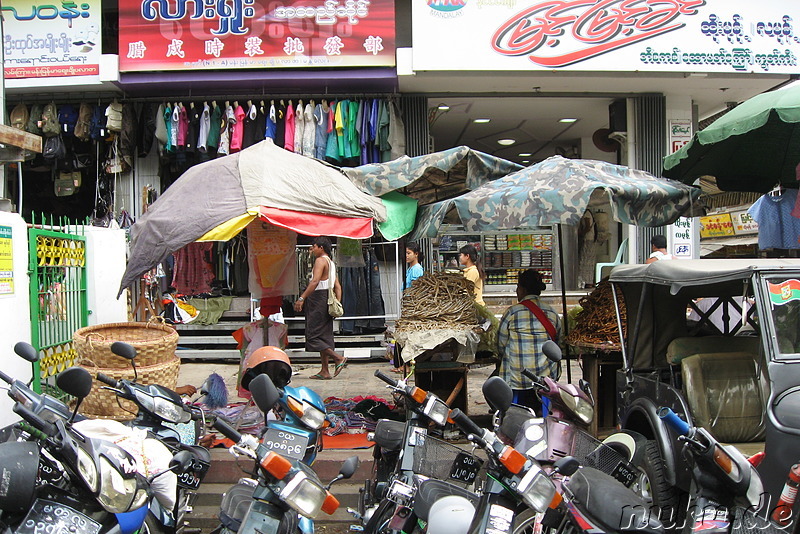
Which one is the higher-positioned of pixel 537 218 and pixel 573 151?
pixel 573 151

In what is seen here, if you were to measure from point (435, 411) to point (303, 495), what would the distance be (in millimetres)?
1269

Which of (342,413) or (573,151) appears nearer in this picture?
(342,413)

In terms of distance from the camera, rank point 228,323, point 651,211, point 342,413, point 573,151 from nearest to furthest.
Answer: point 651,211, point 342,413, point 228,323, point 573,151

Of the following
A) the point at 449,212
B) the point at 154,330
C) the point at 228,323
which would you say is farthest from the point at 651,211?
the point at 228,323

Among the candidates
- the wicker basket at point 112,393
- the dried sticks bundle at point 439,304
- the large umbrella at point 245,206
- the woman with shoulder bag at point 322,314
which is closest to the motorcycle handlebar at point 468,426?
the large umbrella at point 245,206

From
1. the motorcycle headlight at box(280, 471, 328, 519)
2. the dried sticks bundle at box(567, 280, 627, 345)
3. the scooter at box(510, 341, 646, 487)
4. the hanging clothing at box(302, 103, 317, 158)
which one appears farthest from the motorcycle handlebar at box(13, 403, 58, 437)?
the hanging clothing at box(302, 103, 317, 158)

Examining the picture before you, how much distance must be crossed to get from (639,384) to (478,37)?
7092mm

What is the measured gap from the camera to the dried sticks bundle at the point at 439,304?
6.25 meters

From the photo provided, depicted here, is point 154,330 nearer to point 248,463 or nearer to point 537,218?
point 248,463

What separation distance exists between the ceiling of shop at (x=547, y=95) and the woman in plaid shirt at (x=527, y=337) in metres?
5.36

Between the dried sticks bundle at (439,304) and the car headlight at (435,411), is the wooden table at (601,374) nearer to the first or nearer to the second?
the dried sticks bundle at (439,304)

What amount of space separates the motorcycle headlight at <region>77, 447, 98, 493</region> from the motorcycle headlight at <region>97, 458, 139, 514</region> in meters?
0.06

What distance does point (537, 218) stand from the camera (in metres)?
5.50

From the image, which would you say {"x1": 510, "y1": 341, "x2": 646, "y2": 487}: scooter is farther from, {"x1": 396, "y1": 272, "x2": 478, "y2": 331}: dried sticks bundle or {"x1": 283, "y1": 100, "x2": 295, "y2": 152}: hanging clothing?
{"x1": 283, "y1": 100, "x2": 295, "y2": 152}: hanging clothing
